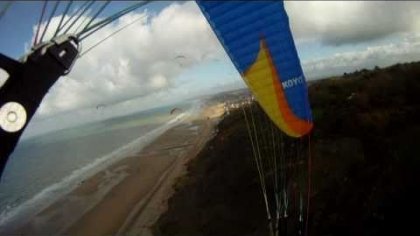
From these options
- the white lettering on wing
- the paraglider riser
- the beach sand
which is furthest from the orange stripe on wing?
the beach sand

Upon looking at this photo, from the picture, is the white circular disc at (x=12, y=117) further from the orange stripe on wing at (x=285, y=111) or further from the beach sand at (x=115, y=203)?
the beach sand at (x=115, y=203)

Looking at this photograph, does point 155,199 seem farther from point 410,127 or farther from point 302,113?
point 302,113

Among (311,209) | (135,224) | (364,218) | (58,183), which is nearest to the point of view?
(364,218)

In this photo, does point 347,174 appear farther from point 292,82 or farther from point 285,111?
point 292,82

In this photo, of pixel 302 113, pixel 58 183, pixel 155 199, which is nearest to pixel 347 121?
pixel 302 113

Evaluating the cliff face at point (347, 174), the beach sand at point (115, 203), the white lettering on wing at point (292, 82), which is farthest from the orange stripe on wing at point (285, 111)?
the beach sand at point (115, 203)

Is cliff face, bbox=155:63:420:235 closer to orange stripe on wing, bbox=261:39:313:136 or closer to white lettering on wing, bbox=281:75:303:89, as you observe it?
orange stripe on wing, bbox=261:39:313:136
